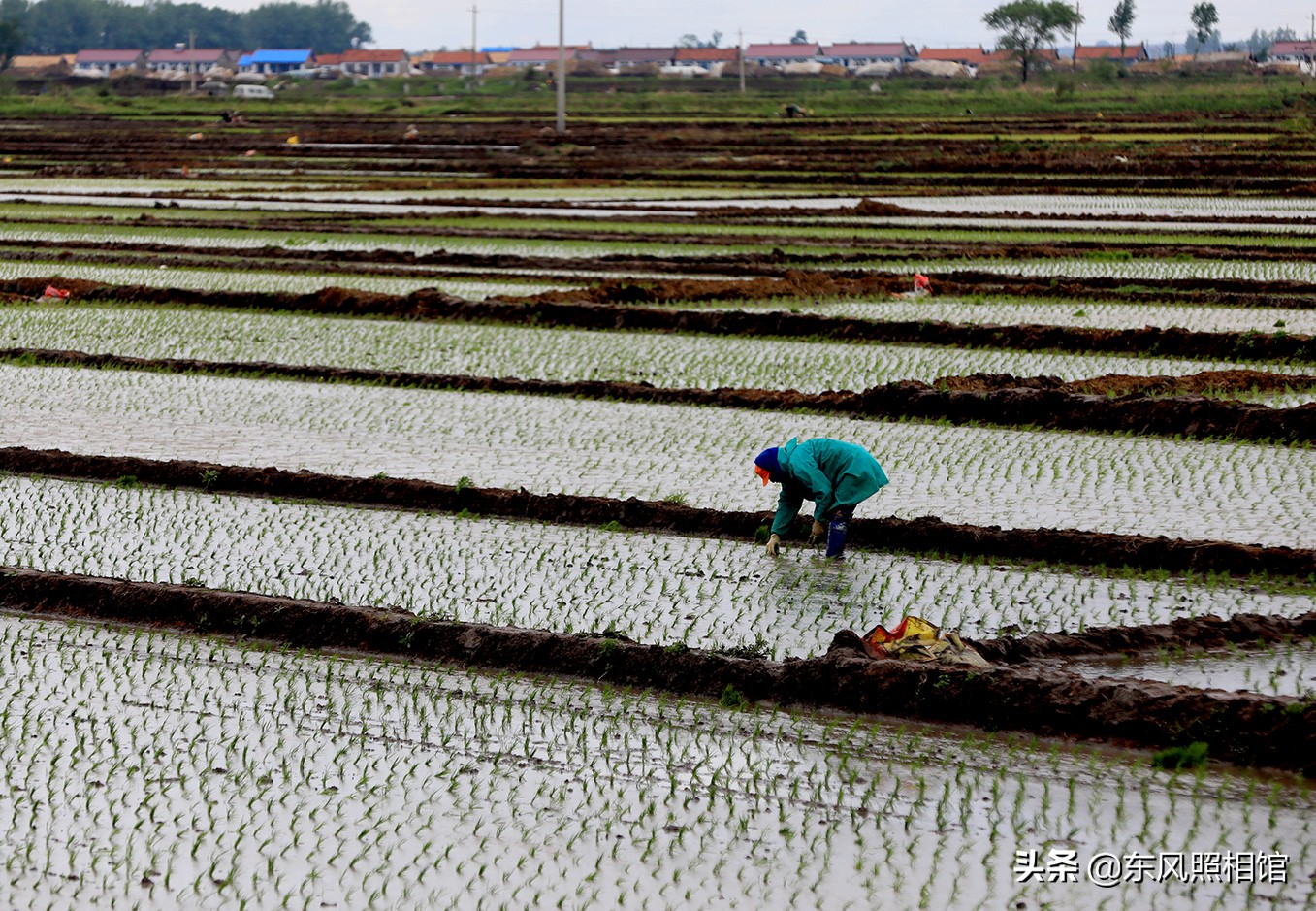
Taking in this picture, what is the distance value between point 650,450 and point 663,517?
148cm

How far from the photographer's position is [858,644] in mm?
5340

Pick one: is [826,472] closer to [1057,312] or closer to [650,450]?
[650,450]

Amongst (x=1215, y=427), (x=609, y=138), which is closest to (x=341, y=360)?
(x=1215, y=427)

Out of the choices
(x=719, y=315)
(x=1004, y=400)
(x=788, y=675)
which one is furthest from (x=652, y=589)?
(x=719, y=315)

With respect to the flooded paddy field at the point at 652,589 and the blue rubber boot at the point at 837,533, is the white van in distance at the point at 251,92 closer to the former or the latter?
the flooded paddy field at the point at 652,589

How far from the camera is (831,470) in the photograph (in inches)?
247

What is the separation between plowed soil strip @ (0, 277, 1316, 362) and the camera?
11234 millimetres

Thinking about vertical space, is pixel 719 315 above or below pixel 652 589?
above

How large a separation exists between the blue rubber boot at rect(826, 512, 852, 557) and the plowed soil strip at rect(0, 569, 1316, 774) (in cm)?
125

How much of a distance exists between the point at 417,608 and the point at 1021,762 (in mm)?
2657

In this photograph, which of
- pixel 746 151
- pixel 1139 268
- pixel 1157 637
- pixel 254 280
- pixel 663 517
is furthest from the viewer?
pixel 746 151

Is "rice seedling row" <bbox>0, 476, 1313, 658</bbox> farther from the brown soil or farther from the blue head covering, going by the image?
the brown soil

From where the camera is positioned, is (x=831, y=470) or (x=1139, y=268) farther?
(x=1139, y=268)

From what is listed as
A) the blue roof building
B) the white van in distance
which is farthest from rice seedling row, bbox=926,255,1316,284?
the blue roof building
